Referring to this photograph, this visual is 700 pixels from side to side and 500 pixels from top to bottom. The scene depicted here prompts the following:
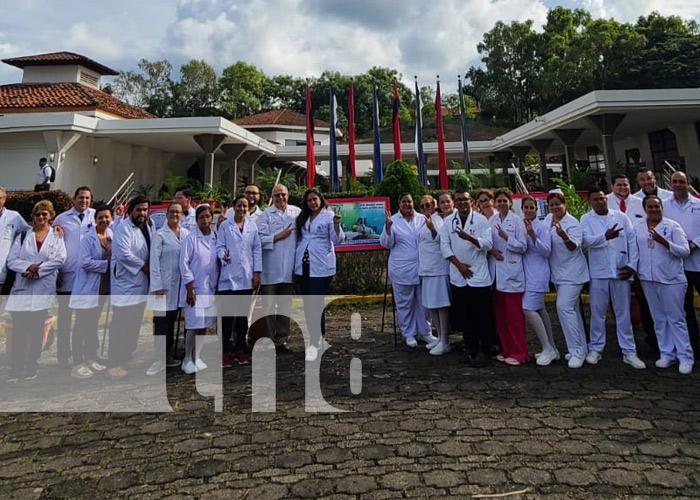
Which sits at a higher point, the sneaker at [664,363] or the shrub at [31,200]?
the shrub at [31,200]

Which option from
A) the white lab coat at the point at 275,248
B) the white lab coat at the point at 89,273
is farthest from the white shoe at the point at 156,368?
the white lab coat at the point at 275,248

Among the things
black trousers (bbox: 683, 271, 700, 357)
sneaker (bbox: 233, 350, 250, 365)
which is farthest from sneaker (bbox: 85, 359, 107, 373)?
black trousers (bbox: 683, 271, 700, 357)

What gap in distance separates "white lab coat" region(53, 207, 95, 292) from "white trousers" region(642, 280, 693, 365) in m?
5.67

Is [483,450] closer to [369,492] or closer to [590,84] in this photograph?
[369,492]

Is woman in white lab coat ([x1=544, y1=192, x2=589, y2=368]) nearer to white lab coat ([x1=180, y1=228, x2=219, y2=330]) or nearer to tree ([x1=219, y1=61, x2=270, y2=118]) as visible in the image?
white lab coat ([x1=180, y1=228, x2=219, y2=330])

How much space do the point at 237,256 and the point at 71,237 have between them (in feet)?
6.01

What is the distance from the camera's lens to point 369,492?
2254mm

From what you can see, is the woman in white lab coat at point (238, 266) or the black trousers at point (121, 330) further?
the woman in white lab coat at point (238, 266)

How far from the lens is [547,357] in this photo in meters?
4.16

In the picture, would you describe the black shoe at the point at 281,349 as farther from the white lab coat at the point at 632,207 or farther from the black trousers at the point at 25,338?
→ the white lab coat at the point at 632,207

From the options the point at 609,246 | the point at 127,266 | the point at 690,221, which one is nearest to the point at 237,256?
the point at 127,266

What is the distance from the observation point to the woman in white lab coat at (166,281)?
4191 mm

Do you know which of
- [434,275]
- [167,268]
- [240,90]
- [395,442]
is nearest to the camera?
[395,442]

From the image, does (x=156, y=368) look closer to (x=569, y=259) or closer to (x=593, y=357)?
(x=569, y=259)
